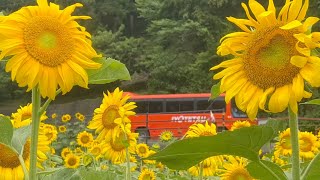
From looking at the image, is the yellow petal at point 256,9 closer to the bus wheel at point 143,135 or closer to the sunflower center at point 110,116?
the sunflower center at point 110,116

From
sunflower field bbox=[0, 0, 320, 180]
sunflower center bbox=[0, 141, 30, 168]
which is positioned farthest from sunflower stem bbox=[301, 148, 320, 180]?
sunflower center bbox=[0, 141, 30, 168]

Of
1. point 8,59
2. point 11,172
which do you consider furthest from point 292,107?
point 11,172

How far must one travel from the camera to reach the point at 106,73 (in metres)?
1.47

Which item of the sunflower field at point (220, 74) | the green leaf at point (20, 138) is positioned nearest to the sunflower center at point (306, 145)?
the sunflower field at point (220, 74)

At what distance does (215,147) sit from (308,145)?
2.42 metres

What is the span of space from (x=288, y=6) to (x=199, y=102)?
1775cm

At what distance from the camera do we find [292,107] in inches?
43.4

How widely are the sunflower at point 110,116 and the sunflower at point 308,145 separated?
1011mm

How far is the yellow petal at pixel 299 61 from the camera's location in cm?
111

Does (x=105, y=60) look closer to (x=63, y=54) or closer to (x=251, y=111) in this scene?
(x=63, y=54)

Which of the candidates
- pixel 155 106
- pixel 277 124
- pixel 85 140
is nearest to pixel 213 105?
pixel 155 106

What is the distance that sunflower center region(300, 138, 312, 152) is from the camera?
3.37 metres

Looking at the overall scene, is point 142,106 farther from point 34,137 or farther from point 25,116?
point 34,137

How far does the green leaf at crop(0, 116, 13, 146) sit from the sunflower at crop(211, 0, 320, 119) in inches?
17.5
